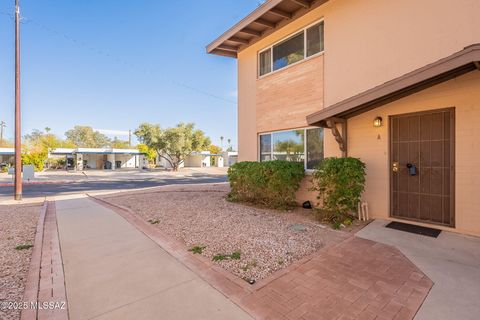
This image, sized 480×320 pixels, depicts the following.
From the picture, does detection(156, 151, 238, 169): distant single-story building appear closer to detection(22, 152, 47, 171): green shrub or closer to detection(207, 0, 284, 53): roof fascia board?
detection(22, 152, 47, 171): green shrub

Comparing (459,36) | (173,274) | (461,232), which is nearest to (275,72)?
(459,36)

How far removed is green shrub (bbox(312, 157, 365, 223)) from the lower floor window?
63.4 inches

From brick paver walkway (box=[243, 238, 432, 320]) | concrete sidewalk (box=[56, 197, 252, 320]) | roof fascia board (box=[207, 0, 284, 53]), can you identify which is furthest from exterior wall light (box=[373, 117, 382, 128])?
concrete sidewalk (box=[56, 197, 252, 320])

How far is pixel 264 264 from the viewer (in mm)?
3629

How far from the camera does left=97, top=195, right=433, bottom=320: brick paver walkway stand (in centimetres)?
259

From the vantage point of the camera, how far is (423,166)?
17.8ft

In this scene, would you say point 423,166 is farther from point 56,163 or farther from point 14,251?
point 56,163

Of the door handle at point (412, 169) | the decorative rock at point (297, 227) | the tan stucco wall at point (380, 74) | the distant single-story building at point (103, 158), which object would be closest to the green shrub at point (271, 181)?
the tan stucco wall at point (380, 74)

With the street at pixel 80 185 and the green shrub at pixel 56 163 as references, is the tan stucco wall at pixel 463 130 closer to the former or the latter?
the street at pixel 80 185

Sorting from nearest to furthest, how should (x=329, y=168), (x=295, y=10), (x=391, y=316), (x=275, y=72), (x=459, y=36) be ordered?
1. (x=391, y=316)
2. (x=459, y=36)
3. (x=329, y=168)
4. (x=295, y=10)
5. (x=275, y=72)

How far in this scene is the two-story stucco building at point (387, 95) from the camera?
15.6 feet

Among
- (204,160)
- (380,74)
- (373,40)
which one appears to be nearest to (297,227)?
(380,74)

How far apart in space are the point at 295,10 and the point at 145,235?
26.5 ft

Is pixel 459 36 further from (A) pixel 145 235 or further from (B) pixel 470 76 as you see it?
(A) pixel 145 235
